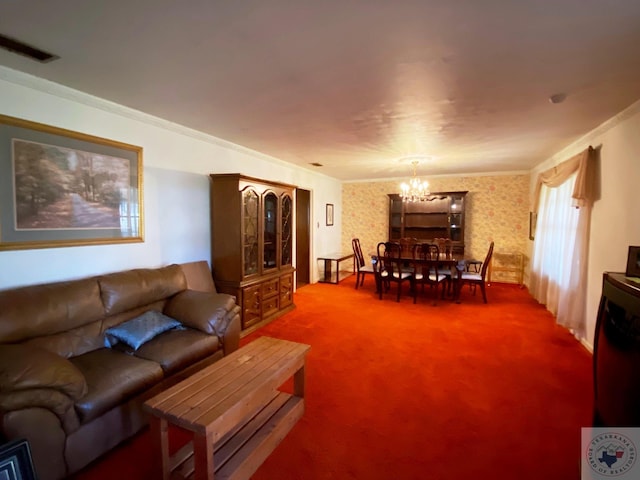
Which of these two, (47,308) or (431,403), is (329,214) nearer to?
(431,403)

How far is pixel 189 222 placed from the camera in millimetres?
3598

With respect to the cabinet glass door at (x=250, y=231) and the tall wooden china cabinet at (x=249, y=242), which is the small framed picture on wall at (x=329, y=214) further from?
the cabinet glass door at (x=250, y=231)

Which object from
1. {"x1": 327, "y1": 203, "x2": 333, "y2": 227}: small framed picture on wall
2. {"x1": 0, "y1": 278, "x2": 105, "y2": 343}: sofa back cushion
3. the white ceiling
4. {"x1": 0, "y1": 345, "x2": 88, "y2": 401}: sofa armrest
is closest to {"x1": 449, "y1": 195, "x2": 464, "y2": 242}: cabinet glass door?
{"x1": 327, "y1": 203, "x2": 333, "y2": 227}: small framed picture on wall

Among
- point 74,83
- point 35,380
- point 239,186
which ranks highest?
point 74,83

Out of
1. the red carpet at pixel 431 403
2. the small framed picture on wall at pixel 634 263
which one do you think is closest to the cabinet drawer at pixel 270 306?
the red carpet at pixel 431 403

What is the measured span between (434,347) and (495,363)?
1.93 feet

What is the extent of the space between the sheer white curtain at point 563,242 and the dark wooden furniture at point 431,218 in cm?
153

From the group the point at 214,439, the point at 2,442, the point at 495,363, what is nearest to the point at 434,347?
the point at 495,363

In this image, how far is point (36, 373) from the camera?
154cm

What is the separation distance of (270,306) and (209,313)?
61.4 inches

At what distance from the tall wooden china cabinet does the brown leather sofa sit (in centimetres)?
76

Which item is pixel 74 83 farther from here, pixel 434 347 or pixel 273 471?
pixel 434 347

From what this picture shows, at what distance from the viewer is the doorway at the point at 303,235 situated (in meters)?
6.28

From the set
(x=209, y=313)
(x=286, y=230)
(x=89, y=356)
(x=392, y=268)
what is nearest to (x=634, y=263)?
(x=209, y=313)
